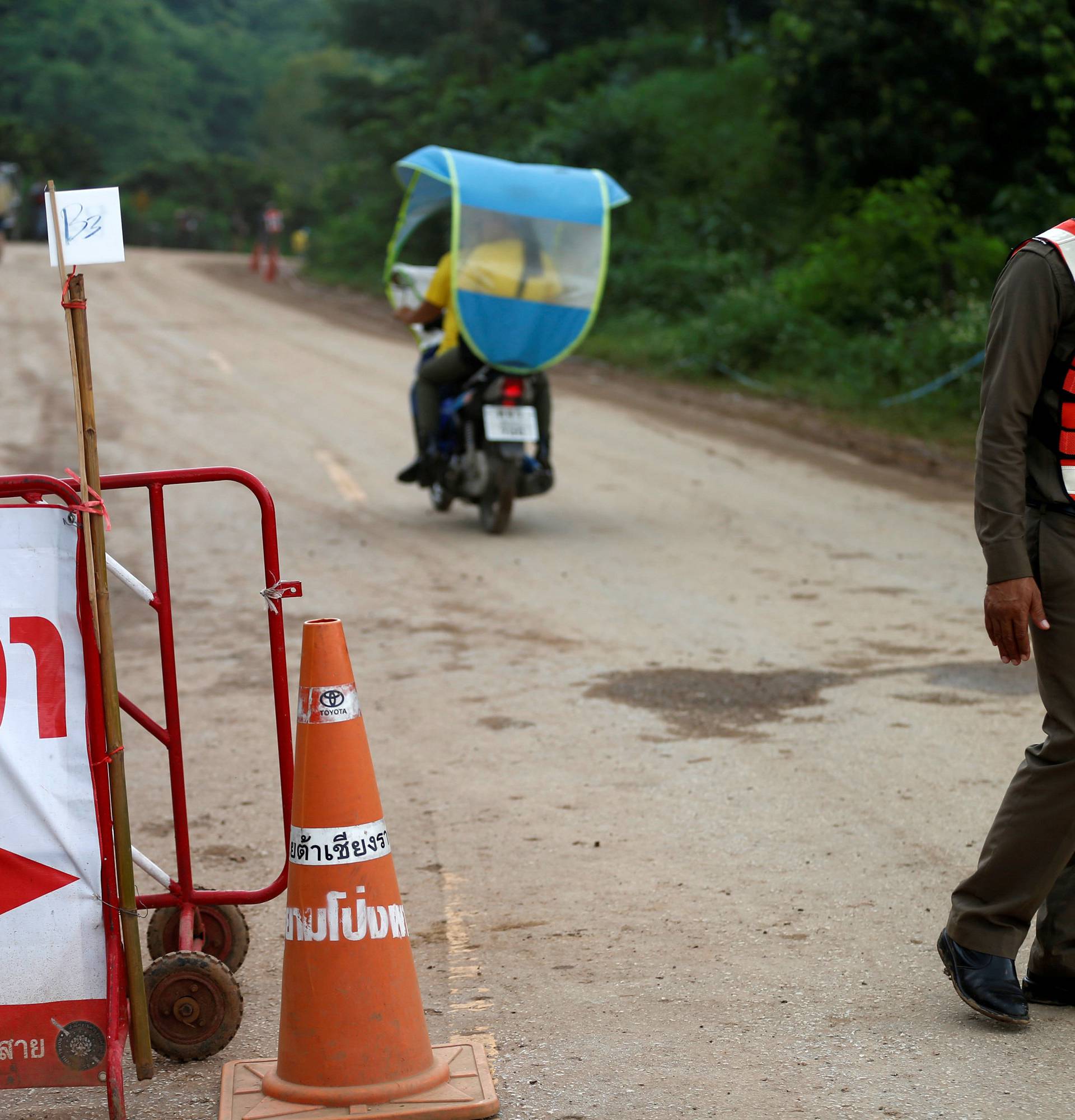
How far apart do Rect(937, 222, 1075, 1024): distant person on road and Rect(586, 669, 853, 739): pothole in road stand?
8.44 feet

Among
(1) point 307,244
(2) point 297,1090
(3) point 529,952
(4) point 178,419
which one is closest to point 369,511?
(4) point 178,419

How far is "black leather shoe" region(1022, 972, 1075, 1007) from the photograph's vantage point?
381 cm

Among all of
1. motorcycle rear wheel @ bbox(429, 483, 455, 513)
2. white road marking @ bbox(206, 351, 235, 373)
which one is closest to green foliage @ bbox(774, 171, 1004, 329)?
white road marking @ bbox(206, 351, 235, 373)

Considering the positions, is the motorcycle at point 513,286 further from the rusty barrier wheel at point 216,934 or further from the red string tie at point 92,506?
the red string tie at point 92,506

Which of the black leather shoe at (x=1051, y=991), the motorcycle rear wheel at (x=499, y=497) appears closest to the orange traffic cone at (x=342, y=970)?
the black leather shoe at (x=1051, y=991)

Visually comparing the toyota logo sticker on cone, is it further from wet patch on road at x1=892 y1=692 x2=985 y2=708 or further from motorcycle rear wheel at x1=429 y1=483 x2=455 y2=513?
motorcycle rear wheel at x1=429 y1=483 x2=455 y2=513

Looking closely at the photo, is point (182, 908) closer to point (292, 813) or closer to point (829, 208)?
point (292, 813)

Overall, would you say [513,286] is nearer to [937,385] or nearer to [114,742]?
[114,742]

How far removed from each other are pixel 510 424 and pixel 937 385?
25.2 feet

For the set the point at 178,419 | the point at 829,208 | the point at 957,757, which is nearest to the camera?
the point at 957,757

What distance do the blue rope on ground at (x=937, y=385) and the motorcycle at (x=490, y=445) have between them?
282 inches

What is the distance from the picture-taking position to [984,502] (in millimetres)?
3668

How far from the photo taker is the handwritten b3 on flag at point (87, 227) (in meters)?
3.41

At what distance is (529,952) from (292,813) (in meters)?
0.97
